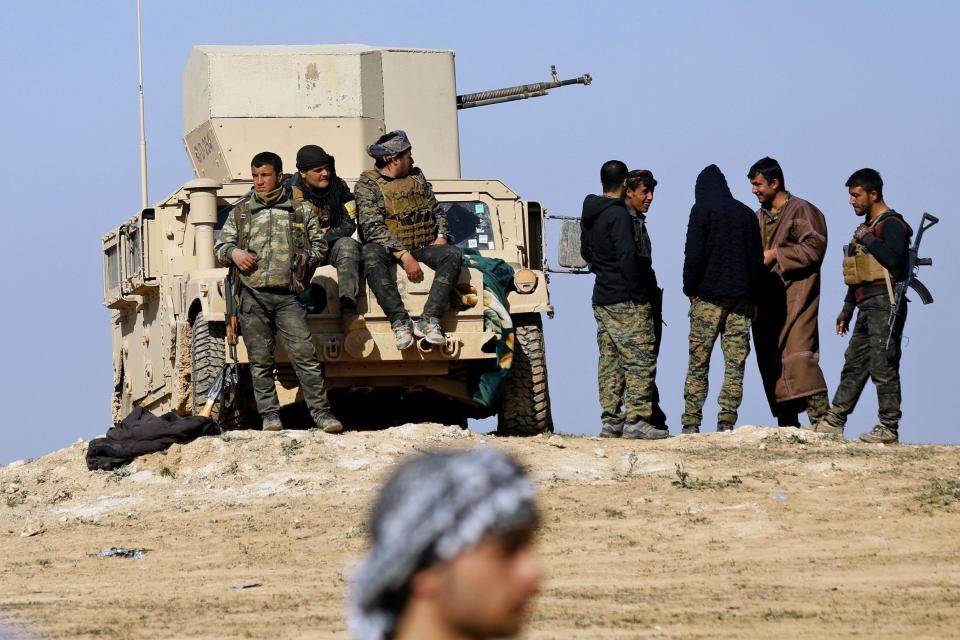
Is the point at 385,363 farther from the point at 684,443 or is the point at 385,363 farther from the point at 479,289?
the point at 684,443

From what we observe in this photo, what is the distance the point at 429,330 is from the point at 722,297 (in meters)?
1.78

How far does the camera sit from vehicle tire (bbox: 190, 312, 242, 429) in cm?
1138

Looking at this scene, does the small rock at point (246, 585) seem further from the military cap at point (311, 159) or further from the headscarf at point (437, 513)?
the headscarf at point (437, 513)

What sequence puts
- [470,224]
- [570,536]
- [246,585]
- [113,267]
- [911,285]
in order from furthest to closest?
1. [113,267]
2. [470,224]
3. [911,285]
4. [570,536]
5. [246,585]

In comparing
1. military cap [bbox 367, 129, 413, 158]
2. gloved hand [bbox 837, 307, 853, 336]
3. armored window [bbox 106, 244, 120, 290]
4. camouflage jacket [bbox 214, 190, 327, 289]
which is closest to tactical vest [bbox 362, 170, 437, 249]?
military cap [bbox 367, 129, 413, 158]

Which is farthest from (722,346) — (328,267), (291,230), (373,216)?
(291,230)

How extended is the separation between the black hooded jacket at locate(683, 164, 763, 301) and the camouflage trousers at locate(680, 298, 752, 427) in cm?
10

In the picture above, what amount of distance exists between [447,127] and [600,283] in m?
3.58

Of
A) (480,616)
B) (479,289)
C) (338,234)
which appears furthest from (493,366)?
(480,616)

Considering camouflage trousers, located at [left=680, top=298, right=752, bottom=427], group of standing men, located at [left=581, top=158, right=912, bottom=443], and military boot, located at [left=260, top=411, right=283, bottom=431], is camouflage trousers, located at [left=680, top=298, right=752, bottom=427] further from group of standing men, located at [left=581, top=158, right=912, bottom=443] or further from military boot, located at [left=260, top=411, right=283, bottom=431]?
military boot, located at [left=260, top=411, right=283, bottom=431]

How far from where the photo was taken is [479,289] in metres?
11.4

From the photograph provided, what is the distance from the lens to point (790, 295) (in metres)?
11.1

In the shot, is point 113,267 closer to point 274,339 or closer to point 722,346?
point 274,339

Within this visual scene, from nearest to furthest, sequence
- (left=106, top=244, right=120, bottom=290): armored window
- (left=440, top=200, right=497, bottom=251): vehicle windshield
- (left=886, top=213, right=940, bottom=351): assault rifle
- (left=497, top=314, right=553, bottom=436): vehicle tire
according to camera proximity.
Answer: (left=886, top=213, right=940, bottom=351): assault rifle, (left=497, top=314, right=553, bottom=436): vehicle tire, (left=440, top=200, right=497, bottom=251): vehicle windshield, (left=106, top=244, right=120, bottom=290): armored window
